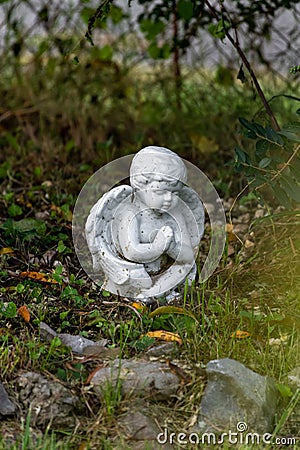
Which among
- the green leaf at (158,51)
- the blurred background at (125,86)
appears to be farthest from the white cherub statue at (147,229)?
the green leaf at (158,51)

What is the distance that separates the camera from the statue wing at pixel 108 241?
126 inches

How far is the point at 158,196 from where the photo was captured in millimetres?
3174

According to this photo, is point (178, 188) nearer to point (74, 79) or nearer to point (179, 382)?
point (179, 382)

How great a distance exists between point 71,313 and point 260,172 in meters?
1.11

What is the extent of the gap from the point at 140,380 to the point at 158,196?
0.83 m

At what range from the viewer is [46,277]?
3.43 metres

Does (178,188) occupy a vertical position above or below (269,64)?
above

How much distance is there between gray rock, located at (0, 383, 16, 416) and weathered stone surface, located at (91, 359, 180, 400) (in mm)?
293

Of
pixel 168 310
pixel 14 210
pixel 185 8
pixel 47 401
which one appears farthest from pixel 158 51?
pixel 47 401

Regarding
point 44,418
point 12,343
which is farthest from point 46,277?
point 44,418

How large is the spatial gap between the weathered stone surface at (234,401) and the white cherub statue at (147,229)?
67 centimetres

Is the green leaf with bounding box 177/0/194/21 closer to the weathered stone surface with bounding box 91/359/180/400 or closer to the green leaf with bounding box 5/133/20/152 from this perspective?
the green leaf with bounding box 5/133/20/152

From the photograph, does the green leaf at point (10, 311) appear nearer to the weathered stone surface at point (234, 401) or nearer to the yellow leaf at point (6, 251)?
the yellow leaf at point (6, 251)

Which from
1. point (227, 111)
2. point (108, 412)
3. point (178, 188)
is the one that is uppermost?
point (178, 188)
